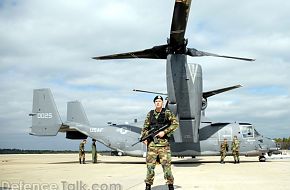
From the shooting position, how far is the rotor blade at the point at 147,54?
15.7 metres

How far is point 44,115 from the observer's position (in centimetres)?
2078

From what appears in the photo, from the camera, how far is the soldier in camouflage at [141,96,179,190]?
21.3ft

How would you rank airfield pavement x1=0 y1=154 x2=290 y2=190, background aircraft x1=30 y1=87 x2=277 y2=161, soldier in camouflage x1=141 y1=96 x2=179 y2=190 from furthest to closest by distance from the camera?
background aircraft x1=30 y1=87 x2=277 y2=161 → airfield pavement x1=0 y1=154 x2=290 y2=190 → soldier in camouflage x1=141 y1=96 x2=179 y2=190

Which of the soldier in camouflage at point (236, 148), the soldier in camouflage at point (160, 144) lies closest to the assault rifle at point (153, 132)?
the soldier in camouflage at point (160, 144)

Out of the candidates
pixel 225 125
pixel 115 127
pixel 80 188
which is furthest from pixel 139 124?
pixel 80 188

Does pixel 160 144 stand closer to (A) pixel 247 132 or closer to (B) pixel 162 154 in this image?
(B) pixel 162 154

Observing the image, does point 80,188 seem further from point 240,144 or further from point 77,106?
point 77,106

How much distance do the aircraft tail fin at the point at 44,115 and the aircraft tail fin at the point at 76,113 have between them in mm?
1891

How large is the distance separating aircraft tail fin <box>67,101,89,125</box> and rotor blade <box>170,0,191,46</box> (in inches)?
415

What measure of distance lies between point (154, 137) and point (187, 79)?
29.6 ft

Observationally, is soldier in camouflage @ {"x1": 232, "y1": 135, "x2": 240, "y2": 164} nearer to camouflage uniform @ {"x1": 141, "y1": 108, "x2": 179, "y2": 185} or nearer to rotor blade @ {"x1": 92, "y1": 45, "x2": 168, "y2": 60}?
rotor blade @ {"x1": 92, "y1": 45, "x2": 168, "y2": 60}

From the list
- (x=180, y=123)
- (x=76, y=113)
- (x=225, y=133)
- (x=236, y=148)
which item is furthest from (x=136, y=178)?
(x=76, y=113)

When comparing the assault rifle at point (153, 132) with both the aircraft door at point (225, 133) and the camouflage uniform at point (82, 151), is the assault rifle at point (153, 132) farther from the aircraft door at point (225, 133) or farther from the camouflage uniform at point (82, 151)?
the camouflage uniform at point (82, 151)

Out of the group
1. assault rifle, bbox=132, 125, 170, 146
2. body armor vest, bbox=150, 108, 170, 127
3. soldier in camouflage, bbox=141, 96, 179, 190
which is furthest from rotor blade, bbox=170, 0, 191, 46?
assault rifle, bbox=132, 125, 170, 146
